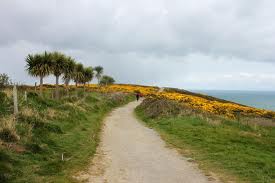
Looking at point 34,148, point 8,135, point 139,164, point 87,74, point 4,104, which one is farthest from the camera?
point 87,74

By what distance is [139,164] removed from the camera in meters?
14.2

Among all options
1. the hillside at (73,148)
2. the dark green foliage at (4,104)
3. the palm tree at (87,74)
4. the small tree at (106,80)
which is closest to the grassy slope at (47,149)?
the hillside at (73,148)

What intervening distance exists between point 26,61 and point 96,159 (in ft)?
112

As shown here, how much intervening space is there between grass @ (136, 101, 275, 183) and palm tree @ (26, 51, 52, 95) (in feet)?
69.3

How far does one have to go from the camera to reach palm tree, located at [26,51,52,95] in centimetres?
4516

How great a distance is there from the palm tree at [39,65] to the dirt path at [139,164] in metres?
26.2

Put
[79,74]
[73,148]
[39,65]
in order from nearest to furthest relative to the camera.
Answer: [73,148] → [39,65] → [79,74]

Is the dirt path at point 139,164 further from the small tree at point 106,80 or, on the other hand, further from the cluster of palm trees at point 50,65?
the small tree at point 106,80

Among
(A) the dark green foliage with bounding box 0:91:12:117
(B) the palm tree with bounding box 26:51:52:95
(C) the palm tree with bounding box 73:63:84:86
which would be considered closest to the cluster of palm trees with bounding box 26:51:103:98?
(B) the palm tree with bounding box 26:51:52:95

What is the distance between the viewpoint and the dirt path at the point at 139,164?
39.2 feet

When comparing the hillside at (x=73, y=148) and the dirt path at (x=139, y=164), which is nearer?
the dirt path at (x=139, y=164)

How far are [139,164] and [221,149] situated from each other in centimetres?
488

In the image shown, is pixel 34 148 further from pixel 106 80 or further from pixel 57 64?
pixel 106 80

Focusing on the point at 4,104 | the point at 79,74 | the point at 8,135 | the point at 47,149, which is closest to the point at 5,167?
the point at 47,149
